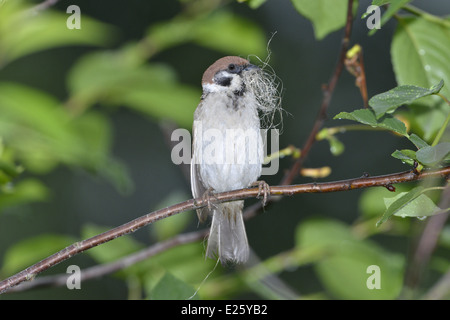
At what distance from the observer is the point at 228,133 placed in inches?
99.9

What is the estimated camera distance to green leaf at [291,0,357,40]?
190cm

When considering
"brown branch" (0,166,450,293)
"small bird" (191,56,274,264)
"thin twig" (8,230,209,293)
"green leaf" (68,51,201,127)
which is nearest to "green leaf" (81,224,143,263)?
"thin twig" (8,230,209,293)

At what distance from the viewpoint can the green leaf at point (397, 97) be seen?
4.59 feet

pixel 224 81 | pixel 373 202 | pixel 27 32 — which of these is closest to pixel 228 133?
pixel 224 81

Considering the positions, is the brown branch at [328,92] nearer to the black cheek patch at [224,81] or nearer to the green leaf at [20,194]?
the black cheek patch at [224,81]

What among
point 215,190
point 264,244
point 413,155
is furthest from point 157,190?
point 413,155

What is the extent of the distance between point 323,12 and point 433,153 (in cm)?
80

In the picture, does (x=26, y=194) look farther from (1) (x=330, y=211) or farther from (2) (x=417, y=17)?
(1) (x=330, y=211)

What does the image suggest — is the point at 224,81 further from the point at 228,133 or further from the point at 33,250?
the point at 33,250

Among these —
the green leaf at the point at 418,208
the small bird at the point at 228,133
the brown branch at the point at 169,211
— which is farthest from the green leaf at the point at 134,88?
the green leaf at the point at 418,208

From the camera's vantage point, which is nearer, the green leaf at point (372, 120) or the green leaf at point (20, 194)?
the green leaf at point (372, 120)

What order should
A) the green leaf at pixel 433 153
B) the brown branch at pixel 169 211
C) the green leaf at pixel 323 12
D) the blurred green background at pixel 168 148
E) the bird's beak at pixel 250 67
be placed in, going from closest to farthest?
1. the green leaf at pixel 433 153
2. the brown branch at pixel 169 211
3. the green leaf at pixel 323 12
4. the bird's beak at pixel 250 67
5. the blurred green background at pixel 168 148

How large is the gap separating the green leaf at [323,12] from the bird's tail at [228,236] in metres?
0.98

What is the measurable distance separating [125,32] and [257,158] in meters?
4.65
